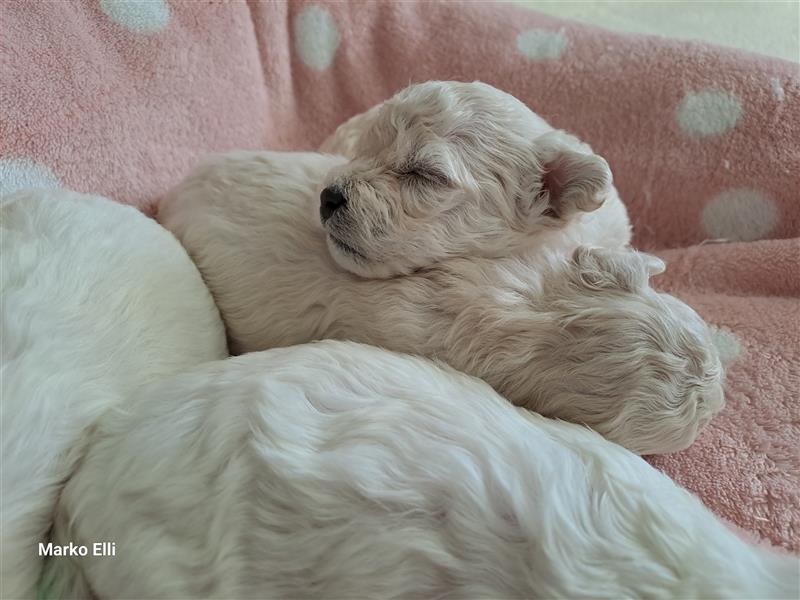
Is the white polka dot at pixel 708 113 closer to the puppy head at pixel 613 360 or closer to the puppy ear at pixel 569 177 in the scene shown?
the puppy ear at pixel 569 177

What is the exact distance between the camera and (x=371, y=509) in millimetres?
898

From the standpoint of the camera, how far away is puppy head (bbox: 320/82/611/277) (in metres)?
1.24

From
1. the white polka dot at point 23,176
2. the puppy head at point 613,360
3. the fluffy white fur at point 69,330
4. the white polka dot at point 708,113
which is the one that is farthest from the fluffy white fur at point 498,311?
the white polka dot at point 708,113

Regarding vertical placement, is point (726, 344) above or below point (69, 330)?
below

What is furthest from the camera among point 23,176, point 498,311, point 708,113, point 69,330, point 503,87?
point 503,87

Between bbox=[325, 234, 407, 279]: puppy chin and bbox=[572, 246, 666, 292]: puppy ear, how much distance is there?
289 mm

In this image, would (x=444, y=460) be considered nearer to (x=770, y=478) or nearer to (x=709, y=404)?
(x=709, y=404)

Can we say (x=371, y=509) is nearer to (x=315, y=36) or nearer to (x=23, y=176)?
(x=23, y=176)

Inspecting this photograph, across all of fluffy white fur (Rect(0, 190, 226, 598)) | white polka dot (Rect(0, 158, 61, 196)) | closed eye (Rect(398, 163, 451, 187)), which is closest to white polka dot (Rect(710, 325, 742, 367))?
closed eye (Rect(398, 163, 451, 187))

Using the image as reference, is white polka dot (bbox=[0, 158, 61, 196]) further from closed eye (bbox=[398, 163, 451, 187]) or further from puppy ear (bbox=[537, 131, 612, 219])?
puppy ear (bbox=[537, 131, 612, 219])

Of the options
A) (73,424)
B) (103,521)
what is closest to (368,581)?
(103,521)

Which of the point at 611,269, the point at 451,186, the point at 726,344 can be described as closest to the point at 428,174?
the point at 451,186

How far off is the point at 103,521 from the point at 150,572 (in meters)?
0.11

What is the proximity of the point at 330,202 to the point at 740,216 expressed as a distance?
3.38 ft
